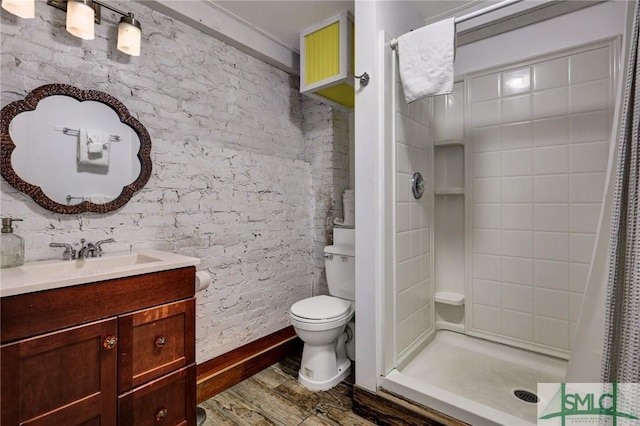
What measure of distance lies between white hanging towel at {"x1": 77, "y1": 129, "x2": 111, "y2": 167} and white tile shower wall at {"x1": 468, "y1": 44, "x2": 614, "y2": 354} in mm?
2409

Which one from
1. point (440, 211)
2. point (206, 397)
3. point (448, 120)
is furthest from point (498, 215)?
point (206, 397)

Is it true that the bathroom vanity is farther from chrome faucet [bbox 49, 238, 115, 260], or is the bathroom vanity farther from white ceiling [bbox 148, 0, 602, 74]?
white ceiling [bbox 148, 0, 602, 74]

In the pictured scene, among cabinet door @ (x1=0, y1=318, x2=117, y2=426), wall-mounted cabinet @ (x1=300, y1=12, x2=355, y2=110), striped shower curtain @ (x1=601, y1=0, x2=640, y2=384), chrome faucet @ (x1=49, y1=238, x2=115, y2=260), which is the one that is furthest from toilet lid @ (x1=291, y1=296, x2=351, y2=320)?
wall-mounted cabinet @ (x1=300, y1=12, x2=355, y2=110)

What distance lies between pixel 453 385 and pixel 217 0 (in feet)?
9.09

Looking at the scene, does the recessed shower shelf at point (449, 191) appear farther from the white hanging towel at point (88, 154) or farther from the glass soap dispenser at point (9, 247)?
the glass soap dispenser at point (9, 247)

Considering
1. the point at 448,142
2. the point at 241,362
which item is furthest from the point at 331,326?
the point at 448,142

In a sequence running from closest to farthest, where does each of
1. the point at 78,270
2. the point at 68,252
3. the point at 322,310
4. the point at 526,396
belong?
1. the point at 78,270
2. the point at 68,252
3. the point at 526,396
4. the point at 322,310

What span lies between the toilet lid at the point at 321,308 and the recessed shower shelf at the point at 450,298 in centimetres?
76

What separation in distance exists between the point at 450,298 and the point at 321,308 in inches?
41.2

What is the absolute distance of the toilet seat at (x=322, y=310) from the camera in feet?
6.26

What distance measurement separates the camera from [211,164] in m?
2.09

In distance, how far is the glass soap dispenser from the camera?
128 centimetres

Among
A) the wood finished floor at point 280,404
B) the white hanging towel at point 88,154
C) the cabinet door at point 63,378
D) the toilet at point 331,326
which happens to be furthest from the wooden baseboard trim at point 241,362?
the white hanging towel at point 88,154

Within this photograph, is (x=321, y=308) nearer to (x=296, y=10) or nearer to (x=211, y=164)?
(x=211, y=164)
